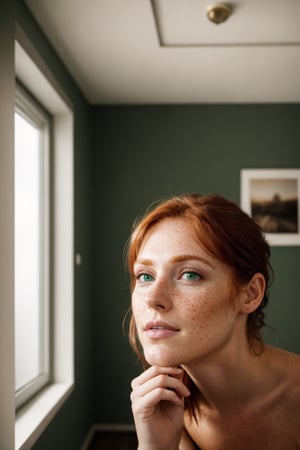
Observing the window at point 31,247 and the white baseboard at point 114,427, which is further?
the white baseboard at point 114,427

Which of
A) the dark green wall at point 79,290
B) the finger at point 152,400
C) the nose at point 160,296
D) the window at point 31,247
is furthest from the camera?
the dark green wall at point 79,290

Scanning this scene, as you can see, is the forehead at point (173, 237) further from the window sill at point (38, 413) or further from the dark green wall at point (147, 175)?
the dark green wall at point (147, 175)

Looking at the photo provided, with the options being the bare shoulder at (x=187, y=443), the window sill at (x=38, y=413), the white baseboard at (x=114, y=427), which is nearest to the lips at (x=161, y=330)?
the bare shoulder at (x=187, y=443)

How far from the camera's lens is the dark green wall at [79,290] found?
3047 mm

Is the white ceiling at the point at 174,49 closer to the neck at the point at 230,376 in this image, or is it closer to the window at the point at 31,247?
the window at the point at 31,247

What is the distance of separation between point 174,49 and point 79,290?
187 cm

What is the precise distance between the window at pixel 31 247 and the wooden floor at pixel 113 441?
2.88ft

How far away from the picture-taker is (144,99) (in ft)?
14.1

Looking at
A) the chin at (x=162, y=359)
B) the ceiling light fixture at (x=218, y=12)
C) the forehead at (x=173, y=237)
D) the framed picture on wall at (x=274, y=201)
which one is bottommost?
the chin at (x=162, y=359)

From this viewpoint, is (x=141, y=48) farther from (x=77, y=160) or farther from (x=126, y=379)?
(x=126, y=379)

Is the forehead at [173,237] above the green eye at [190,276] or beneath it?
above

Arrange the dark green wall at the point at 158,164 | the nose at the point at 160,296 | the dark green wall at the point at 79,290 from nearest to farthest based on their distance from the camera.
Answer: the nose at the point at 160,296, the dark green wall at the point at 79,290, the dark green wall at the point at 158,164

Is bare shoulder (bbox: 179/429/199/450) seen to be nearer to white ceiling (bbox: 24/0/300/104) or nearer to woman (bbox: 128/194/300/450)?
woman (bbox: 128/194/300/450)

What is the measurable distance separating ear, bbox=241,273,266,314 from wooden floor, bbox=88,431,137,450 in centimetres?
329
